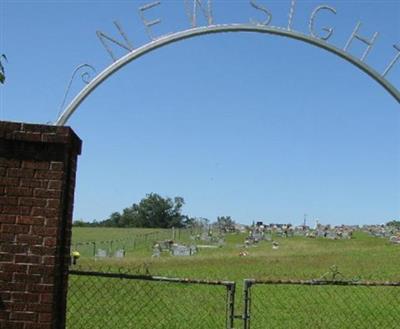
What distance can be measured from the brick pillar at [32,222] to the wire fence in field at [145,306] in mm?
2663

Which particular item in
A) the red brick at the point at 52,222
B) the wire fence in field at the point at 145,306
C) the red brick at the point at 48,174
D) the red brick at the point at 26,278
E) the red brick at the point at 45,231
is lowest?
the wire fence in field at the point at 145,306

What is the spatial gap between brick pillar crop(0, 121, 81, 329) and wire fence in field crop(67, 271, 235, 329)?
2.66 meters

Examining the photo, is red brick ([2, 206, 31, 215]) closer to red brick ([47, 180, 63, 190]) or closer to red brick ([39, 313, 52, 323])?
red brick ([47, 180, 63, 190])

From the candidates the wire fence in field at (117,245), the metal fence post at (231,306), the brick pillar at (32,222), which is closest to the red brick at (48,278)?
the brick pillar at (32,222)

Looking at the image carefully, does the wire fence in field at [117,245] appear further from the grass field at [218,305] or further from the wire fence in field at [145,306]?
the wire fence in field at [145,306]

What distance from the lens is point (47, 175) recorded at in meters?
4.57

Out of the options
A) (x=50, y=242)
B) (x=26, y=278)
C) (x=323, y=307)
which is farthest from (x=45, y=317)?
(x=323, y=307)

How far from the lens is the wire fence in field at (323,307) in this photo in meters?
9.45

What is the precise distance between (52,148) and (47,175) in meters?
0.21

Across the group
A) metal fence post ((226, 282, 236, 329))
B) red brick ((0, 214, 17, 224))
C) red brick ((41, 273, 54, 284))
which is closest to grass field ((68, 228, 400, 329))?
metal fence post ((226, 282, 236, 329))

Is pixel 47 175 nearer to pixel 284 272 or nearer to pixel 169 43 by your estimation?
pixel 169 43

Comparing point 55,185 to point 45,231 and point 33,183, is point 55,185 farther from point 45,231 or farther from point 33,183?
point 45,231

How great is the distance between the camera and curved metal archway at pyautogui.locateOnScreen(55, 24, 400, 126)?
655cm

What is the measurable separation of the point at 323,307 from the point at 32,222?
7796 mm
